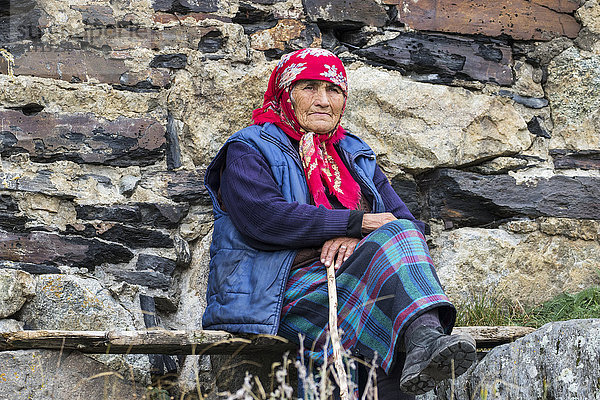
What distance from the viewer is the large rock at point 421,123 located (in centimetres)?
404


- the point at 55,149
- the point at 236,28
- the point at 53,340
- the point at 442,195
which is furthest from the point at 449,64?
the point at 53,340

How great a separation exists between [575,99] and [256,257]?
83.3 inches

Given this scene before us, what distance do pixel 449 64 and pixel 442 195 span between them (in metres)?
0.71

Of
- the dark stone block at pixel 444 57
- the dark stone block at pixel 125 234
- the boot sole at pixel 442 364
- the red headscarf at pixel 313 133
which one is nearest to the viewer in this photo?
the boot sole at pixel 442 364

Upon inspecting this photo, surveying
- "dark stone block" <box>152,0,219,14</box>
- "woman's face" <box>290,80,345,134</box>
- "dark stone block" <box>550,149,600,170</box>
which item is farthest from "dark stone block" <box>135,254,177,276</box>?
"dark stone block" <box>550,149,600,170</box>

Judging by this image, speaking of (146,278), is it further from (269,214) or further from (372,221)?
(372,221)

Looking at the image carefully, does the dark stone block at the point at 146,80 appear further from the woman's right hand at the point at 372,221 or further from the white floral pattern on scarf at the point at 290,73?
the woman's right hand at the point at 372,221

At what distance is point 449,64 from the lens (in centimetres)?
A: 418

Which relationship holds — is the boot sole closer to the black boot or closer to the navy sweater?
the black boot

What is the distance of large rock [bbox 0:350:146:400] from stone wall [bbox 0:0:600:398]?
1.38 feet

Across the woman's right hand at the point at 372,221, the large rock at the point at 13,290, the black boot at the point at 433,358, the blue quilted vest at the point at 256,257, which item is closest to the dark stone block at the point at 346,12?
the blue quilted vest at the point at 256,257

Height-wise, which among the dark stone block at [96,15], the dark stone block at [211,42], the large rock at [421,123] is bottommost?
the large rock at [421,123]

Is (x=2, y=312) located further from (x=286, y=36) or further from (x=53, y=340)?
(x=286, y=36)

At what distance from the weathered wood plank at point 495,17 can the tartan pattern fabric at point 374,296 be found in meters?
1.69
